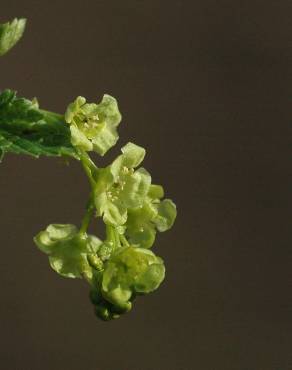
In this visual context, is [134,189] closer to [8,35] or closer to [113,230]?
[113,230]

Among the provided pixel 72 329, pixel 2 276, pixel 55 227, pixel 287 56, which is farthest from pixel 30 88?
pixel 55 227

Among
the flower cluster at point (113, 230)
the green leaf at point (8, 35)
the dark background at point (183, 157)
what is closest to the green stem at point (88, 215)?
the flower cluster at point (113, 230)

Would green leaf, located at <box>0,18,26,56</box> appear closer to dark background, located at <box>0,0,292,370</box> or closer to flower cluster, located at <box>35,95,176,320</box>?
flower cluster, located at <box>35,95,176,320</box>

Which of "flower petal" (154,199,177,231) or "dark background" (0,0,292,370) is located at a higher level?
"dark background" (0,0,292,370)

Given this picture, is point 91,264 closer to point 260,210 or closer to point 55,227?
point 55,227

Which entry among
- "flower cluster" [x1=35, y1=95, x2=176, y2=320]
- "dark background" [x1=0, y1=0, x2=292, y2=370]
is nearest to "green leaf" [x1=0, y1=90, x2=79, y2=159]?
"flower cluster" [x1=35, y1=95, x2=176, y2=320]

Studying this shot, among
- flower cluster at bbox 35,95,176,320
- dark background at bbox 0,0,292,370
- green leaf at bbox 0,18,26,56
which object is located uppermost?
dark background at bbox 0,0,292,370

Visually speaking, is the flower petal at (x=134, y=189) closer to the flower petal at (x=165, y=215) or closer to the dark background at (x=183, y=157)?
the flower petal at (x=165, y=215)

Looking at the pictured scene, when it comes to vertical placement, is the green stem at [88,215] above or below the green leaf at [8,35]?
below
